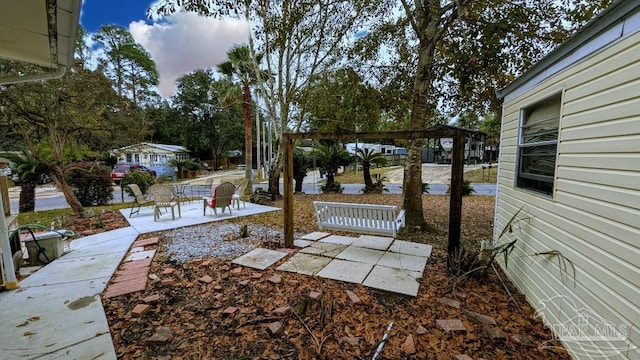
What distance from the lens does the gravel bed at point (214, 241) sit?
4.32 metres

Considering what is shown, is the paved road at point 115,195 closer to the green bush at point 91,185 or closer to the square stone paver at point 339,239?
the green bush at point 91,185

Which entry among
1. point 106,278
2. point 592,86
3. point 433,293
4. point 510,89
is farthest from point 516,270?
point 106,278

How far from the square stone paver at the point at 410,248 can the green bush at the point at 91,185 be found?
9858mm

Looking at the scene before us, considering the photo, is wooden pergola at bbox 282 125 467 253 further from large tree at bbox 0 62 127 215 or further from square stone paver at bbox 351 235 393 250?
large tree at bbox 0 62 127 215

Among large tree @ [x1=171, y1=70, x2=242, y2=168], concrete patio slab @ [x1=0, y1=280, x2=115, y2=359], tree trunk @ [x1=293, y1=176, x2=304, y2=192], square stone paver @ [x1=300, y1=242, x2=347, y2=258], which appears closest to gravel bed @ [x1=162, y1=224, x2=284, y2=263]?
square stone paver @ [x1=300, y1=242, x2=347, y2=258]

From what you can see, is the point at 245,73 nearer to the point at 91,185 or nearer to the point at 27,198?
the point at 91,185

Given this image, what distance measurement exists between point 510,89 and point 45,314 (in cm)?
608

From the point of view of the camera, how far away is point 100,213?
7.64m

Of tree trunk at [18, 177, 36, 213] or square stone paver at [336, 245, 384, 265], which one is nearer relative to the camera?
square stone paver at [336, 245, 384, 265]

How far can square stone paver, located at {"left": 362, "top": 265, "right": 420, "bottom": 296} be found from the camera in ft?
9.96

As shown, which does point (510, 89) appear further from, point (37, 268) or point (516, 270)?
point (37, 268)

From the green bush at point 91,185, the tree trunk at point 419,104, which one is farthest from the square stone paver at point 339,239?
the green bush at point 91,185

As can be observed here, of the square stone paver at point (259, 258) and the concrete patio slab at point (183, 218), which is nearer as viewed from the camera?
the square stone paver at point (259, 258)

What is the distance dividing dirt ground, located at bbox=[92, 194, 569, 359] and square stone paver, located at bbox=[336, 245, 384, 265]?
2.53 feet
